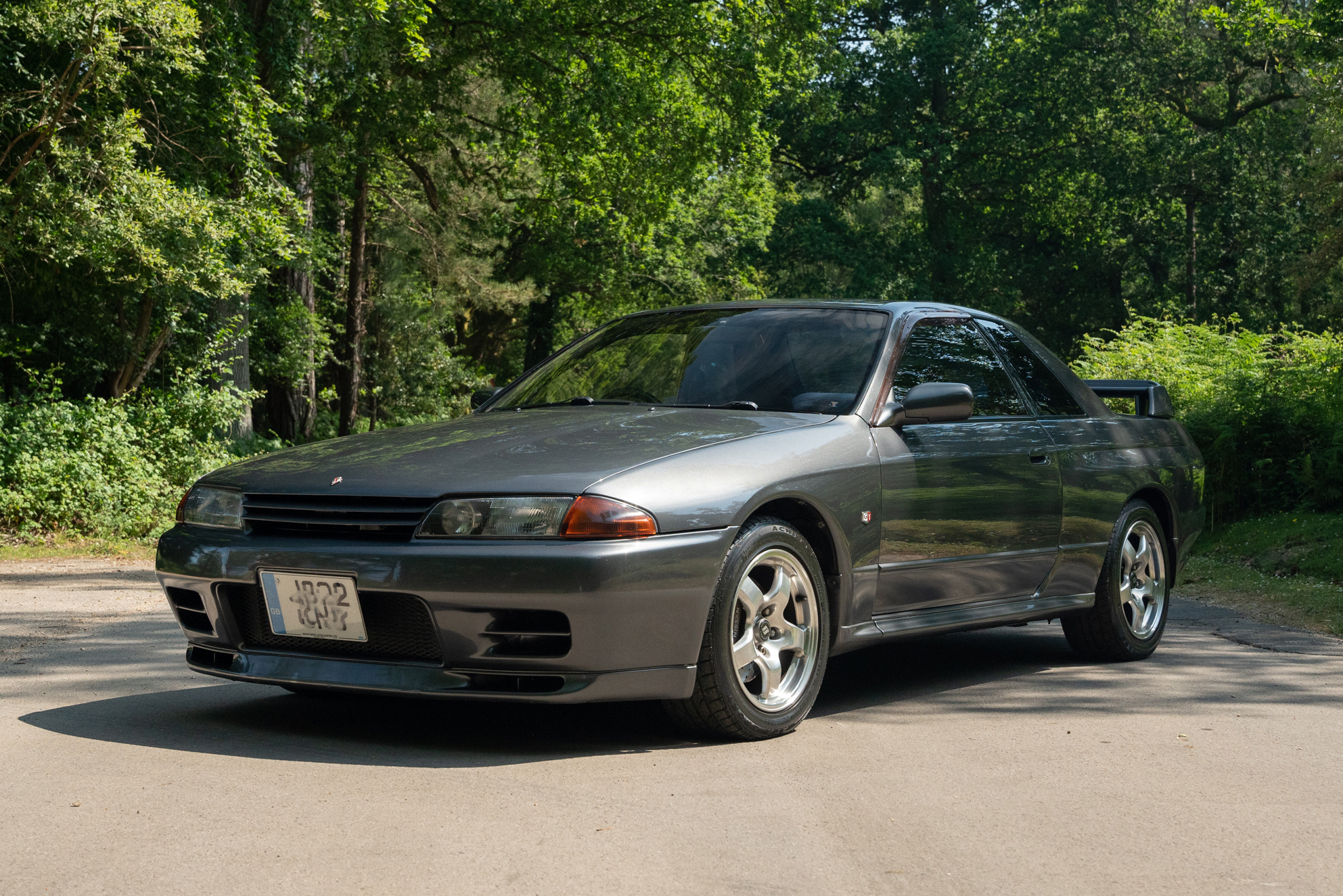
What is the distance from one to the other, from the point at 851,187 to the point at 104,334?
30.8 metres

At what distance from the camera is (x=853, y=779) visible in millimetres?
4051

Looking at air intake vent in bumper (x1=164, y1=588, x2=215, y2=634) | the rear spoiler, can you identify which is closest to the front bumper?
air intake vent in bumper (x1=164, y1=588, x2=215, y2=634)

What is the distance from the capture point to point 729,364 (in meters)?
5.44

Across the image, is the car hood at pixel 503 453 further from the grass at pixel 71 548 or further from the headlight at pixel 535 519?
the grass at pixel 71 548

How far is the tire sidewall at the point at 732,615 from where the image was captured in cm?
430

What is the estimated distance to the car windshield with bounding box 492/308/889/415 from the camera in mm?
5266

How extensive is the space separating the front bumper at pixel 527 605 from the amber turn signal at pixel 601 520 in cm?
3

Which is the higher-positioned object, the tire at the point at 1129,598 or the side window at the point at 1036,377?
the side window at the point at 1036,377

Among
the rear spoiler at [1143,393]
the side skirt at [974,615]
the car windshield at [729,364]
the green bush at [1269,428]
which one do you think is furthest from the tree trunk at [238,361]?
the side skirt at [974,615]

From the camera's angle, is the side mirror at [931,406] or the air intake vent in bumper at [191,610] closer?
the air intake vent in bumper at [191,610]

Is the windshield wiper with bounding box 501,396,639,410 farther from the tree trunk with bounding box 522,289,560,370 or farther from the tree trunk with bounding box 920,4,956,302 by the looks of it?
the tree trunk with bounding box 920,4,956,302

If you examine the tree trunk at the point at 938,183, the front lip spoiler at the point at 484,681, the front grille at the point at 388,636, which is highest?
the tree trunk at the point at 938,183

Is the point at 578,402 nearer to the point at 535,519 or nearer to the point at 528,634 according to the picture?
the point at 535,519

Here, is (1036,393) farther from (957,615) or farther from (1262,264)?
(1262,264)
